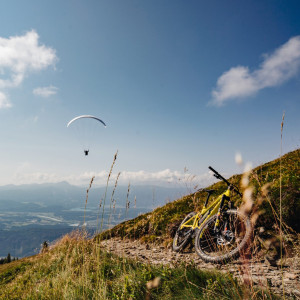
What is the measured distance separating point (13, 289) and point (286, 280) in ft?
25.1

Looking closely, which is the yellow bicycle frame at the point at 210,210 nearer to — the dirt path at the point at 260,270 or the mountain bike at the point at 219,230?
the mountain bike at the point at 219,230

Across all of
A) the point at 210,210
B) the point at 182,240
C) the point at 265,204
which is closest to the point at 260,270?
the point at 210,210

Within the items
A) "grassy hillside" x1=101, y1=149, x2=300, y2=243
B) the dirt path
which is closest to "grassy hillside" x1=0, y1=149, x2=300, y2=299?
"grassy hillside" x1=101, y1=149, x2=300, y2=243

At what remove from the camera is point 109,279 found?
4590 millimetres

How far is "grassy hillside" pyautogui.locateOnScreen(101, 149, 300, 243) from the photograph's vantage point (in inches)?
216

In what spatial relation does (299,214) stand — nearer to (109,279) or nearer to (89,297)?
(109,279)

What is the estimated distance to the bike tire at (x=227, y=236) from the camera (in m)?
4.68

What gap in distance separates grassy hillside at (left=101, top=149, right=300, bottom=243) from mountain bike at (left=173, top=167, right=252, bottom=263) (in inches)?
22.5

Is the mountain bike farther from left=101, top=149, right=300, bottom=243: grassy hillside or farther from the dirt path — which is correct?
left=101, top=149, right=300, bottom=243: grassy hillside

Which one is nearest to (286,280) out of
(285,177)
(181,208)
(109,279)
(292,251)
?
(292,251)

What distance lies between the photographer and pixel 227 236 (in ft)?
17.6

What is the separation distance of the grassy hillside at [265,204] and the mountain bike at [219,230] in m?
0.57

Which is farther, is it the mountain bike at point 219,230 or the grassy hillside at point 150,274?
the mountain bike at point 219,230

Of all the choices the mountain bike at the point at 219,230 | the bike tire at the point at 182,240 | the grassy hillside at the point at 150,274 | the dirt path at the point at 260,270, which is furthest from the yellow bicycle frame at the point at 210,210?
the dirt path at the point at 260,270
